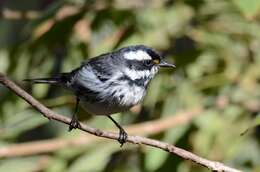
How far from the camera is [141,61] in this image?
3.39 meters

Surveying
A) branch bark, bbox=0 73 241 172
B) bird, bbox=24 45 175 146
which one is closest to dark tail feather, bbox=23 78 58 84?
bird, bbox=24 45 175 146

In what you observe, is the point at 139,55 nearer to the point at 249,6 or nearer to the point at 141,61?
the point at 141,61

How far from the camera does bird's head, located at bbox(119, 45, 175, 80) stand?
335 cm

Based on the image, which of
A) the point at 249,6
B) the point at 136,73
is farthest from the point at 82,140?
the point at 249,6

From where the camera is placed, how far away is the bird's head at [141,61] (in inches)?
132

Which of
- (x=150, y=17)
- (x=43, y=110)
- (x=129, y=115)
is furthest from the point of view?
(x=129, y=115)

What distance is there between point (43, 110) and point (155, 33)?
1.49m

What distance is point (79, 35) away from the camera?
13.0 feet

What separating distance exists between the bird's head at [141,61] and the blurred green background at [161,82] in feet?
1.21

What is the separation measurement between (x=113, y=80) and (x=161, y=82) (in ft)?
2.30

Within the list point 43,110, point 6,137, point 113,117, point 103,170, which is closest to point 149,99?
point 113,117

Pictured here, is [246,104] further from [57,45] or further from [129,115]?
[57,45]

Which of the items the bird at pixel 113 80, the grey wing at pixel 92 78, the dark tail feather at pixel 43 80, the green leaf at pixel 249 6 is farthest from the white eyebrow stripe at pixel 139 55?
the green leaf at pixel 249 6

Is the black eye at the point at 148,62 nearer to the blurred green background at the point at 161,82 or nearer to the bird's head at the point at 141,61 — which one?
the bird's head at the point at 141,61
